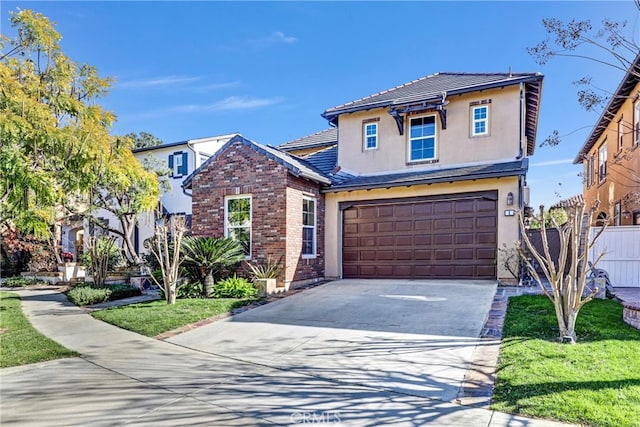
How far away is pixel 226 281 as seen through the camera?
1150 centimetres

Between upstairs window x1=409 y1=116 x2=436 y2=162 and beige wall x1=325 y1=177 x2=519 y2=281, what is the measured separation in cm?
178

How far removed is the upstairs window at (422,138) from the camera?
14.1 meters

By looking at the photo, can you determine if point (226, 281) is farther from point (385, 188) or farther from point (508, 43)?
point (508, 43)

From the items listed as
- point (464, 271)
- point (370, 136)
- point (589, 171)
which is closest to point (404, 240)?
point (464, 271)

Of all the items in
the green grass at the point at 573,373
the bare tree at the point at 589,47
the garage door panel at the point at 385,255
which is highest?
the bare tree at the point at 589,47

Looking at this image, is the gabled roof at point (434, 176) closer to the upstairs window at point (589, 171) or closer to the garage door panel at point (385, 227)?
the garage door panel at point (385, 227)

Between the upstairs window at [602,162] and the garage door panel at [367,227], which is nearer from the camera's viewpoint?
the garage door panel at [367,227]

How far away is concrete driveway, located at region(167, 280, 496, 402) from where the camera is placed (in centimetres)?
506

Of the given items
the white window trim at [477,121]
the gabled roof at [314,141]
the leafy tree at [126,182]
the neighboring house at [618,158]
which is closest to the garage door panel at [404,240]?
the white window trim at [477,121]

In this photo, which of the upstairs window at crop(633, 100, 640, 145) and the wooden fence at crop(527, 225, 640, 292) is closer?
the wooden fence at crop(527, 225, 640, 292)

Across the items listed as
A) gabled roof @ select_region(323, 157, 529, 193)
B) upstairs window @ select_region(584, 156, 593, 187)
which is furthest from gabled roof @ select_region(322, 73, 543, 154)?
upstairs window @ select_region(584, 156, 593, 187)

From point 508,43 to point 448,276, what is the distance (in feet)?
Result: 25.5

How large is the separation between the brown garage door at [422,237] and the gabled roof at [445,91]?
12.2 ft

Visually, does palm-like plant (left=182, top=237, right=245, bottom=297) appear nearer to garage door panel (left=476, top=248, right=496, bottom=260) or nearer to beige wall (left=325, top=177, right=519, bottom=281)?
beige wall (left=325, top=177, right=519, bottom=281)
